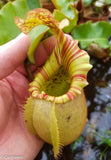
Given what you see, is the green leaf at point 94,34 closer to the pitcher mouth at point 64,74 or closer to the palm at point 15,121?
the pitcher mouth at point 64,74

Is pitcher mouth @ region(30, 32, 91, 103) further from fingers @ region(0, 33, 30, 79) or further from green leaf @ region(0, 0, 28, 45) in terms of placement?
green leaf @ region(0, 0, 28, 45)

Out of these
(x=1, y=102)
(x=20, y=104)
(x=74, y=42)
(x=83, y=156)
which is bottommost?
(x=83, y=156)

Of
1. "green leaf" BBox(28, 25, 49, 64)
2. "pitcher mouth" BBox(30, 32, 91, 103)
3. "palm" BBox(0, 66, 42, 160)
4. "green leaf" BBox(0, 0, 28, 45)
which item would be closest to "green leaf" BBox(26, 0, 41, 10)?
"green leaf" BBox(0, 0, 28, 45)

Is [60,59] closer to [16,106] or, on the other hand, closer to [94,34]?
[16,106]

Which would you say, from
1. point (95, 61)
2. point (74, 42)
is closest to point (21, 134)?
point (74, 42)

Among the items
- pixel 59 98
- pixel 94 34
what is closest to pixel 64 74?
pixel 59 98

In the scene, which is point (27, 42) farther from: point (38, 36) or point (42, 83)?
point (42, 83)
